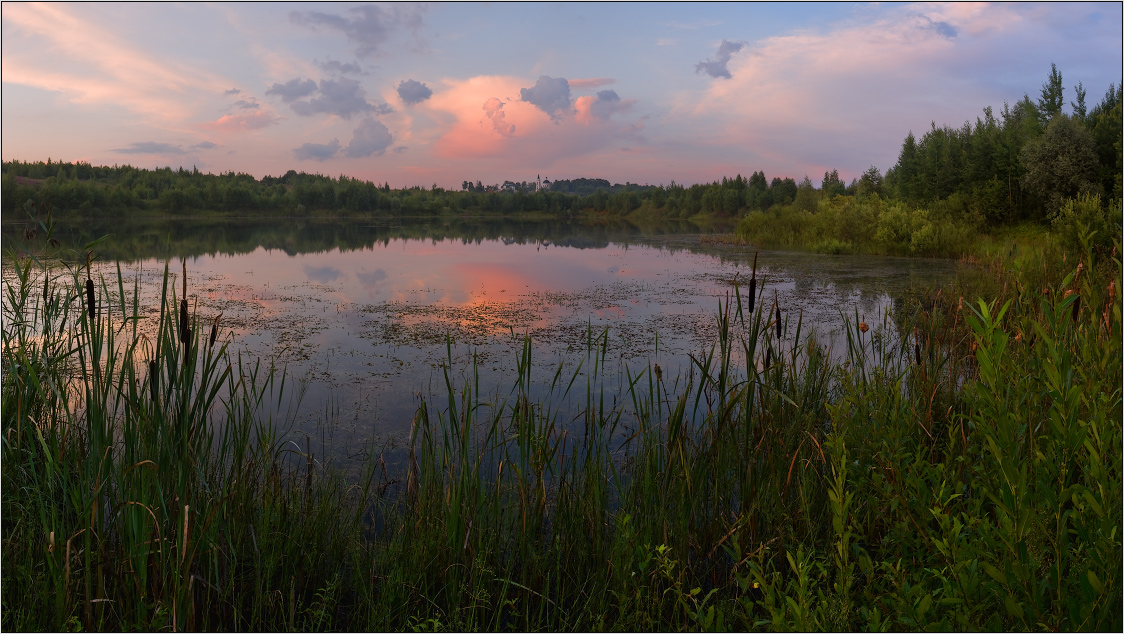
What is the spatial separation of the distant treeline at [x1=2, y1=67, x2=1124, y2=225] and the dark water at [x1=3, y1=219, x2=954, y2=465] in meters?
2.35

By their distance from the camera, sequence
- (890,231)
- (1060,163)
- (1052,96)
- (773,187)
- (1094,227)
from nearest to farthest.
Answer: (1094,227), (890,231), (1060,163), (1052,96), (773,187)

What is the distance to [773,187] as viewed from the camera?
229ft

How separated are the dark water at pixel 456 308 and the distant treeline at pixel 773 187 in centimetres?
235

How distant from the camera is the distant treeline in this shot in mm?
21531

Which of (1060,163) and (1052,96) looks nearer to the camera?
(1060,163)

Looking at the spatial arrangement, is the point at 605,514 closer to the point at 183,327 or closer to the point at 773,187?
the point at 183,327

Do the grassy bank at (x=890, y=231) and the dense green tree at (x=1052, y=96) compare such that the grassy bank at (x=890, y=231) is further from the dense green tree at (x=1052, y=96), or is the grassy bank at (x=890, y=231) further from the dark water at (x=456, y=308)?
the dense green tree at (x=1052, y=96)

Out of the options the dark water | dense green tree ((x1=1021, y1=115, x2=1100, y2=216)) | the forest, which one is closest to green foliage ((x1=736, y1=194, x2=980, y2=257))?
the dark water

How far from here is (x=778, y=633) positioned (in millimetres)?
1796

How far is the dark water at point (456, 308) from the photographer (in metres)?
5.27

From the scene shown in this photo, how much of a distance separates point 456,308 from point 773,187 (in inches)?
2622

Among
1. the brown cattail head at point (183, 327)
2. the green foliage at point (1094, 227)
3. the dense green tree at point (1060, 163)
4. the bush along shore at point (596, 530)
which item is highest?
the dense green tree at point (1060, 163)

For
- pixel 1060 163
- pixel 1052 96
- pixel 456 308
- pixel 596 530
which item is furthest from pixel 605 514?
pixel 1052 96

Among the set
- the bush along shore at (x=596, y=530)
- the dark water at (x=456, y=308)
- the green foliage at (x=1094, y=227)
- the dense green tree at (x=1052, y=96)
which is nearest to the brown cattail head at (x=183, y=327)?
the bush along shore at (x=596, y=530)
